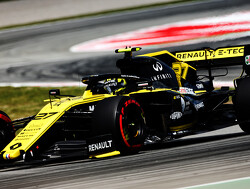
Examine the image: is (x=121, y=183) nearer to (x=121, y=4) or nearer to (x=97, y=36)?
(x=97, y=36)

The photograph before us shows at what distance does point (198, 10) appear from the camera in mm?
19922

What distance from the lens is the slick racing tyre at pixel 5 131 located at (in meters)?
8.22

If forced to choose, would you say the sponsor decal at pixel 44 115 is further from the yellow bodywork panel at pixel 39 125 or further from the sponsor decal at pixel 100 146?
the sponsor decal at pixel 100 146

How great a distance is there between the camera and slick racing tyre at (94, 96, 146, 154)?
22.6 ft

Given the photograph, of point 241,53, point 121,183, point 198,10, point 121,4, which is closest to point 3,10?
point 121,4

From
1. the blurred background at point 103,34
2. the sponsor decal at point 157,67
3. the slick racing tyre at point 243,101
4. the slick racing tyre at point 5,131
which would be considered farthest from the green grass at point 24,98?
the slick racing tyre at point 243,101

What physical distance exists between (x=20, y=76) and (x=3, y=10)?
41.1 ft

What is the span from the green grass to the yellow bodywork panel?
5.14m

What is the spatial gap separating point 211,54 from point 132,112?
3598 mm

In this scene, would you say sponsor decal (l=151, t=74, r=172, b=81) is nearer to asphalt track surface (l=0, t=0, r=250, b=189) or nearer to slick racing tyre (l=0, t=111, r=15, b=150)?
asphalt track surface (l=0, t=0, r=250, b=189)

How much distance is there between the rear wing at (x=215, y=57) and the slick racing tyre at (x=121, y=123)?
3386mm

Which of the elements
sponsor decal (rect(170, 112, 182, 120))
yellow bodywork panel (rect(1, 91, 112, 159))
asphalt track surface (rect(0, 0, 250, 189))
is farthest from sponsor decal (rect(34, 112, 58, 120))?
sponsor decal (rect(170, 112, 182, 120))

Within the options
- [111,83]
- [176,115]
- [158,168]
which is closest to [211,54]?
[176,115]

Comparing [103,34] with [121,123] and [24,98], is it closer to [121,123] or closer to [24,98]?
[24,98]
